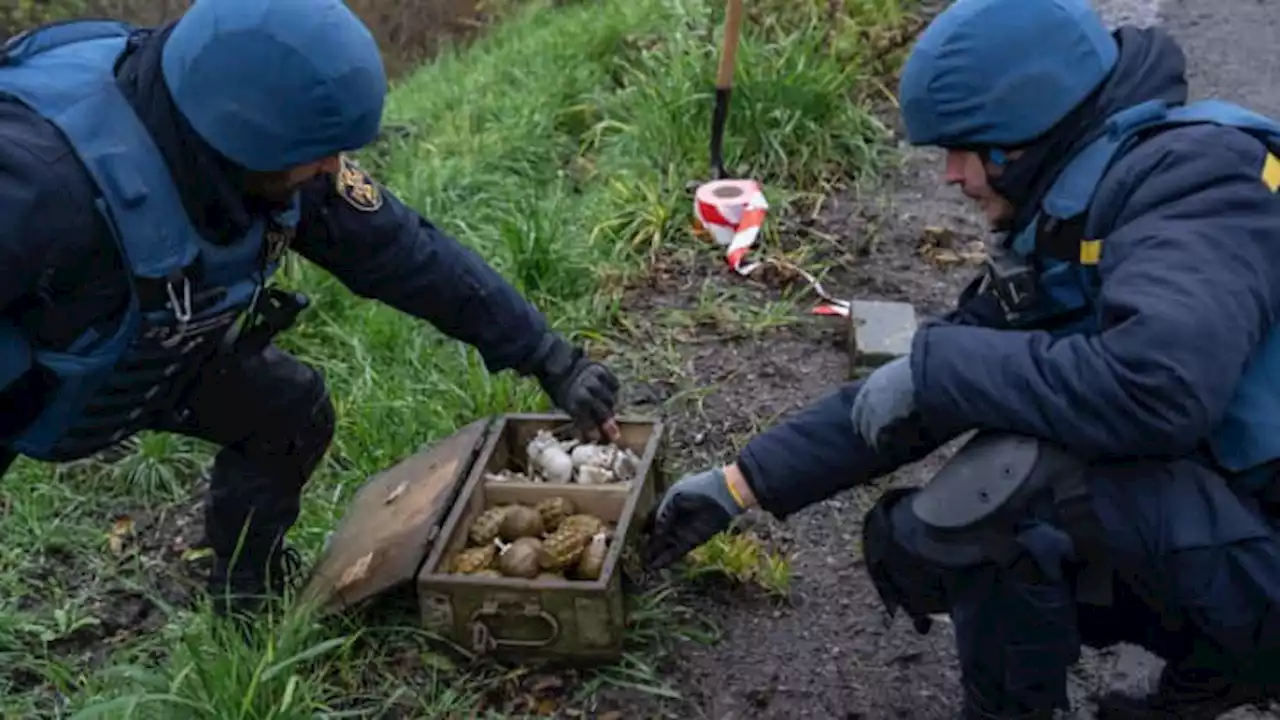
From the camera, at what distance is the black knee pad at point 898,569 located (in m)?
2.64

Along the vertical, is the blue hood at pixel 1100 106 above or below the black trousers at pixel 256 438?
above

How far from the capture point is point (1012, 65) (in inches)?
97.8

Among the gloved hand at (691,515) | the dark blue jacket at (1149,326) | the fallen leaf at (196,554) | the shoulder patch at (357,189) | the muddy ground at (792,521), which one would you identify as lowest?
the fallen leaf at (196,554)

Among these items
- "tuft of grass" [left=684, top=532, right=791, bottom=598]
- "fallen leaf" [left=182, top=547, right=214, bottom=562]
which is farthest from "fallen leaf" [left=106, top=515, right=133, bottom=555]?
"tuft of grass" [left=684, top=532, right=791, bottom=598]

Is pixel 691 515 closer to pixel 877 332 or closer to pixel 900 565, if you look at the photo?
pixel 900 565

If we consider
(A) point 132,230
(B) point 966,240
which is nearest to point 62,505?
(A) point 132,230

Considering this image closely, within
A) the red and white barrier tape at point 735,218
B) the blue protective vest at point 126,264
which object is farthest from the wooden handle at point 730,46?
the blue protective vest at point 126,264

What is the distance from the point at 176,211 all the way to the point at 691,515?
1.11m

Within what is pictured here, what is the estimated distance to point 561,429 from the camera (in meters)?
3.49

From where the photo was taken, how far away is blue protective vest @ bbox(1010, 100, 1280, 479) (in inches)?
94.7

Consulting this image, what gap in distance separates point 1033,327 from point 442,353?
2.22 meters

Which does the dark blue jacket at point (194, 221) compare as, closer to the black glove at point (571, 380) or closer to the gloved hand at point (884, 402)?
the black glove at point (571, 380)

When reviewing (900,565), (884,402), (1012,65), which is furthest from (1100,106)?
(900,565)

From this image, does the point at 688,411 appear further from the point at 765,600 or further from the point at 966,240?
the point at 966,240
